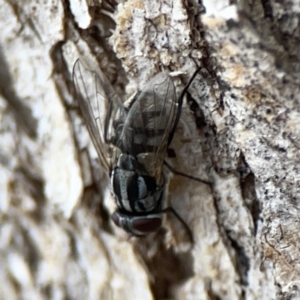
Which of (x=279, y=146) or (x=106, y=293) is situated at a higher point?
(x=279, y=146)

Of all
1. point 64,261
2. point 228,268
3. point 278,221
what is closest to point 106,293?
point 64,261

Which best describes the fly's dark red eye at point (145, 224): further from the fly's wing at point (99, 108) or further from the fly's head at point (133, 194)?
the fly's wing at point (99, 108)

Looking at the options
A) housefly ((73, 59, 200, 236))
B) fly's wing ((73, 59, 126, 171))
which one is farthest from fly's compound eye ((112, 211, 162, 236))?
fly's wing ((73, 59, 126, 171))

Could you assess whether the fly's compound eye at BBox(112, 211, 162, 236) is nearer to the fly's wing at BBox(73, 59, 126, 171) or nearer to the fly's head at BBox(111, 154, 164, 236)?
the fly's head at BBox(111, 154, 164, 236)

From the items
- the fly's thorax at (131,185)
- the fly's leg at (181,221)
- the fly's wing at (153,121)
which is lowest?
the fly's leg at (181,221)

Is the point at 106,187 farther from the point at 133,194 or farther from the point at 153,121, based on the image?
the point at 153,121

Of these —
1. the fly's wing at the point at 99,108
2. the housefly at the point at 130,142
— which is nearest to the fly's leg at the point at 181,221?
the housefly at the point at 130,142

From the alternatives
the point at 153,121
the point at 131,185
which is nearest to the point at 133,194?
the point at 131,185

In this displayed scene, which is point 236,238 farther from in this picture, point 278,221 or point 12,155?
point 12,155
